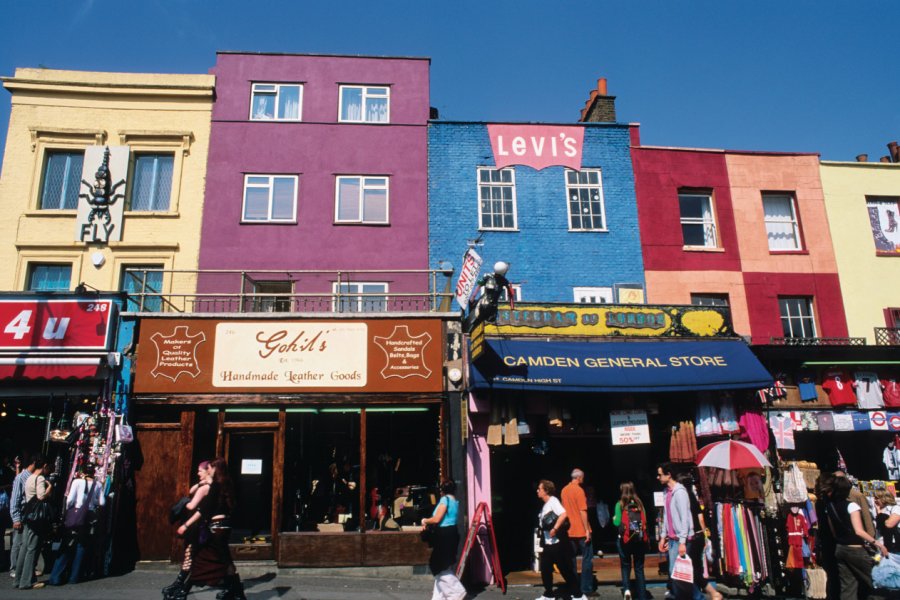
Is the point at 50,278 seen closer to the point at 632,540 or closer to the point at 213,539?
the point at 213,539

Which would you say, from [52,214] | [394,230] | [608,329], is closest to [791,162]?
[608,329]

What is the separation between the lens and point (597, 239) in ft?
54.7

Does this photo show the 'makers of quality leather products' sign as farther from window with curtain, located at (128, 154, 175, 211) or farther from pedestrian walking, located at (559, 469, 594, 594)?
window with curtain, located at (128, 154, 175, 211)

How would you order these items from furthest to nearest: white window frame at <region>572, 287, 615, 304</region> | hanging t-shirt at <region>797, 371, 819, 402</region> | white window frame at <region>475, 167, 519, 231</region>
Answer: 1. white window frame at <region>475, 167, 519, 231</region>
2. white window frame at <region>572, 287, 615, 304</region>
3. hanging t-shirt at <region>797, 371, 819, 402</region>

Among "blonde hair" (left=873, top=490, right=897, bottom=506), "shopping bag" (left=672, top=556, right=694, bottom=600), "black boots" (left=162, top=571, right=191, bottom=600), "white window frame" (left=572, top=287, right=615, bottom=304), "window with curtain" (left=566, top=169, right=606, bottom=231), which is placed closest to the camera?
"black boots" (left=162, top=571, right=191, bottom=600)

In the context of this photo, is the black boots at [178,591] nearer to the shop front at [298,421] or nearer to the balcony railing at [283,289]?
the shop front at [298,421]

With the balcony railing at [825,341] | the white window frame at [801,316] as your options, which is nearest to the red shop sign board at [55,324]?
the balcony railing at [825,341]

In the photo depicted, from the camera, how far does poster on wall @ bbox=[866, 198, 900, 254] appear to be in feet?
57.2

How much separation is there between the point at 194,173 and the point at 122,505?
8517 mm

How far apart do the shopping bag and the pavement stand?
1994 mm

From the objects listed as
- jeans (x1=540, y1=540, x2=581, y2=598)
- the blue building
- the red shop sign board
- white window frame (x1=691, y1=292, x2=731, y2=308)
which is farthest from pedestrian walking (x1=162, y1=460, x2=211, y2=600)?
white window frame (x1=691, y1=292, x2=731, y2=308)

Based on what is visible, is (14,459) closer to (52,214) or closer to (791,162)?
(52,214)

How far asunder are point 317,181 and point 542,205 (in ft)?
19.7

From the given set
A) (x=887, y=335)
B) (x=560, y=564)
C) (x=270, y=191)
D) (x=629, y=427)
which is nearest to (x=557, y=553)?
(x=560, y=564)
